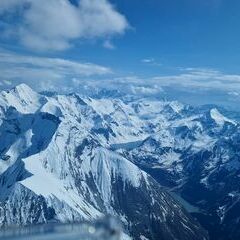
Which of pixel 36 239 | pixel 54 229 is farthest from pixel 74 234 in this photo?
pixel 36 239

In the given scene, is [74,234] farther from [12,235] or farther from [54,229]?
[12,235]

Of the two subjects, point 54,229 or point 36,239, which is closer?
point 36,239

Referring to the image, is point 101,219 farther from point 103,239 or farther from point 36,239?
point 36,239

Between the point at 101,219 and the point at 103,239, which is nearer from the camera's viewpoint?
the point at 103,239

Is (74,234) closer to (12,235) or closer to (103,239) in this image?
(103,239)

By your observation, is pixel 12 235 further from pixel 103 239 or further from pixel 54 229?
pixel 103 239

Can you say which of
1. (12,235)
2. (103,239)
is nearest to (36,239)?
(12,235)

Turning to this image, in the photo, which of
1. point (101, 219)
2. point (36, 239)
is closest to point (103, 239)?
point (101, 219)
